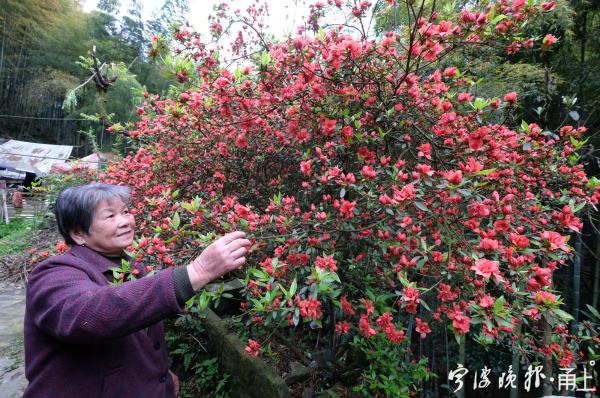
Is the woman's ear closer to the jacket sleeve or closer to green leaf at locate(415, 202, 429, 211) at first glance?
the jacket sleeve

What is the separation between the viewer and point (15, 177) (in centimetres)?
1520

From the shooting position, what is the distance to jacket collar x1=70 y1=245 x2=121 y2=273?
3.65 ft

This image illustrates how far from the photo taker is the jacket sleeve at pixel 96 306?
2.70 ft

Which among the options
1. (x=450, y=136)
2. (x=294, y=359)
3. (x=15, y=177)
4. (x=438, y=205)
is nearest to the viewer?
(x=438, y=205)

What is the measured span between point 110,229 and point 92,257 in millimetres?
110

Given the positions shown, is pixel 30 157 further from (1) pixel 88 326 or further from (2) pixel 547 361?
(2) pixel 547 361

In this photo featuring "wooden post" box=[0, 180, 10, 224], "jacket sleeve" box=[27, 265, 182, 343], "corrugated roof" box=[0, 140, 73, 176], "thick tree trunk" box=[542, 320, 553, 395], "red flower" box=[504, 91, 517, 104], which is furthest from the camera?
"corrugated roof" box=[0, 140, 73, 176]

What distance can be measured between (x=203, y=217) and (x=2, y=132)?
81.3 feet

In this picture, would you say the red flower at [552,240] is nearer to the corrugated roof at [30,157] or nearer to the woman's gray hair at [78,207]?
the woman's gray hair at [78,207]

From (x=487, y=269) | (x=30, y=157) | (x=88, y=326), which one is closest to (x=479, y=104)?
(x=487, y=269)

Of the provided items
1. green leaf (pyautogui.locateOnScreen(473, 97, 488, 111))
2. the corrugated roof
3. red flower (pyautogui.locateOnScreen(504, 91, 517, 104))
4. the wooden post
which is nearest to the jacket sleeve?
green leaf (pyautogui.locateOnScreen(473, 97, 488, 111))

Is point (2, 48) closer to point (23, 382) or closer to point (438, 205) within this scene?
point (23, 382)

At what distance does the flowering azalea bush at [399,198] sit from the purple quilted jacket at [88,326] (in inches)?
12.1

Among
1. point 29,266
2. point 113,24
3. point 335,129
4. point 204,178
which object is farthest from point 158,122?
point 113,24
